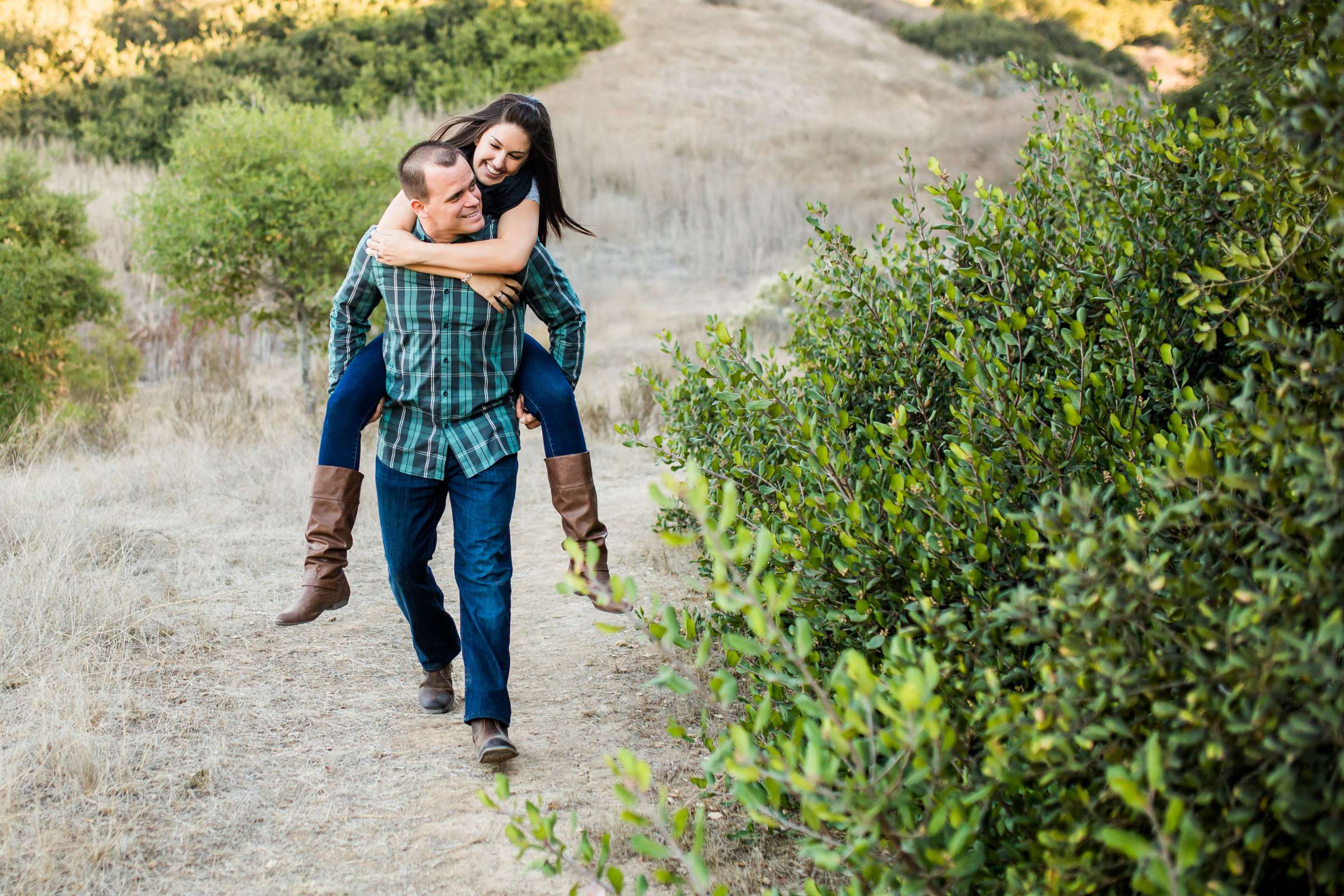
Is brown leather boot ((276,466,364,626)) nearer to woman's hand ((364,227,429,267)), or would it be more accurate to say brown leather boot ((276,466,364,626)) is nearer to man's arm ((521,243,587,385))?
woman's hand ((364,227,429,267))

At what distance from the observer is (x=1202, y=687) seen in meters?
1.46

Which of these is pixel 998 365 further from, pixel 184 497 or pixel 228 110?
pixel 228 110

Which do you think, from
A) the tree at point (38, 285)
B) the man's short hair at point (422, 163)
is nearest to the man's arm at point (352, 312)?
the man's short hair at point (422, 163)

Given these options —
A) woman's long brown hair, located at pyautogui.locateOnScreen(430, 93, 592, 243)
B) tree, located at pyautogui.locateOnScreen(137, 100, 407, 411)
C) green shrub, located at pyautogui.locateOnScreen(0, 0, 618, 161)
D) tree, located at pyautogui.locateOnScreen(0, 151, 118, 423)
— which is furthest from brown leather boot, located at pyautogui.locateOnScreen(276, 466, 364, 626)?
green shrub, located at pyautogui.locateOnScreen(0, 0, 618, 161)

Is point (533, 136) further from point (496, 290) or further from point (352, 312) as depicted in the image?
point (352, 312)

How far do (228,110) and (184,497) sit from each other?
12.9 feet

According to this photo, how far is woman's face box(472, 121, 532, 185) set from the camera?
122 inches

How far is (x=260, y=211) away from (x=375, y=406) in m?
5.91

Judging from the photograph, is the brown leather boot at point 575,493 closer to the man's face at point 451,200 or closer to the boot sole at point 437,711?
the man's face at point 451,200

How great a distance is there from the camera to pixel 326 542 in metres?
Result: 3.02

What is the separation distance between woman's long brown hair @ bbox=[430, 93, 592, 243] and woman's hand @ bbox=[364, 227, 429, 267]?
0.41 m

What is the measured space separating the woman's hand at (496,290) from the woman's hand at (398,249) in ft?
0.53

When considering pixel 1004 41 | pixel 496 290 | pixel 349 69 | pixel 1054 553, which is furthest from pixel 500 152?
pixel 1004 41

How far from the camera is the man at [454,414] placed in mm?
2980
